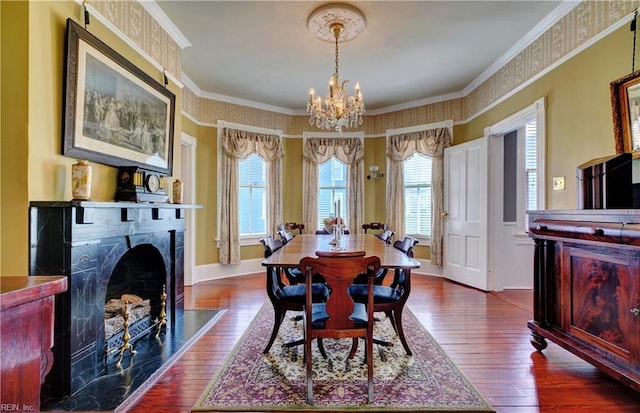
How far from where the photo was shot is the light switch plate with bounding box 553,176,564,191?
297 cm

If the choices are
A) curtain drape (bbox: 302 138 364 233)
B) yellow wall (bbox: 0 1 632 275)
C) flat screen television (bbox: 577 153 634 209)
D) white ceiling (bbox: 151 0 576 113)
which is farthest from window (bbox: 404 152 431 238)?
flat screen television (bbox: 577 153 634 209)

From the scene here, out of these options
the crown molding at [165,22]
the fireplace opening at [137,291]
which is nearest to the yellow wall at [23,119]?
the fireplace opening at [137,291]

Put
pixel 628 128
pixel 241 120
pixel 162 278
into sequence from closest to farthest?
pixel 628 128, pixel 162 278, pixel 241 120

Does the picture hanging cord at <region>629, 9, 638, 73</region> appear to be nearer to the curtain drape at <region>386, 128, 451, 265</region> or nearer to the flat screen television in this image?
the flat screen television

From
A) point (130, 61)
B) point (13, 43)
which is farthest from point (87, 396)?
point (130, 61)

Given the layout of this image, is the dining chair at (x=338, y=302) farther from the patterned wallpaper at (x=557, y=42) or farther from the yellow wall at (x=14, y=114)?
the patterned wallpaper at (x=557, y=42)

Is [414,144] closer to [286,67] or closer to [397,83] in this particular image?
[397,83]

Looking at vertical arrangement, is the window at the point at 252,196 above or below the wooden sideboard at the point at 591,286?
above

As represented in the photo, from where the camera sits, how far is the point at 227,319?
3250mm

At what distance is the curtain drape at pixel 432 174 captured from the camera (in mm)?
5297

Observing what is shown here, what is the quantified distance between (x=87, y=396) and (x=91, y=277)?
0.68 meters

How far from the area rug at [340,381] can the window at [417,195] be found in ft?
10.4

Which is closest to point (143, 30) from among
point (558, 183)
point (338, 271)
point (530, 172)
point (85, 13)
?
point (85, 13)

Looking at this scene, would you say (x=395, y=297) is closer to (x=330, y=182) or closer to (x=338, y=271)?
(x=338, y=271)
